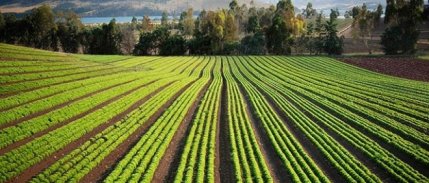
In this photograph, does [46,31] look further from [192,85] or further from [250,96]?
[250,96]

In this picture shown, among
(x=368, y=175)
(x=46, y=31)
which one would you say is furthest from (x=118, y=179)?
(x=46, y=31)

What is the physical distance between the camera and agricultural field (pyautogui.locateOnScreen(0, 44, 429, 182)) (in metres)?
24.4

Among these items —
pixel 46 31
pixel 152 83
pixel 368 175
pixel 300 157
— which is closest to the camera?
pixel 368 175

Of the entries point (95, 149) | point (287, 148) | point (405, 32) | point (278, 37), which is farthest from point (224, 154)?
point (278, 37)

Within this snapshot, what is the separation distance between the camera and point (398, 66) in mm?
71062

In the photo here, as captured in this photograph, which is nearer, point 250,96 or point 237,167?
point 237,167

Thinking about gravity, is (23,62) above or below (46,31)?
below

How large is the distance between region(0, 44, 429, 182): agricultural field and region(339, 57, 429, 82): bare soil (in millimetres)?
9765

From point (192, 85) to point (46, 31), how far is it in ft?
260

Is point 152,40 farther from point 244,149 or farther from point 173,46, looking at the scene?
point 244,149

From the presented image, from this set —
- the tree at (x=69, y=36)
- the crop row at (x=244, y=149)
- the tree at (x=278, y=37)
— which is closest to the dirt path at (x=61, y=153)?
the crop row at (x=244, y=149)

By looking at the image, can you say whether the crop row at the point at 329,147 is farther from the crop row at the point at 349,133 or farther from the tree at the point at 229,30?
the tree at the point at 229,30

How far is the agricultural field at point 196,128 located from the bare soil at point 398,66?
976 centimetres

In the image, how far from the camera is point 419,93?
160 ft
